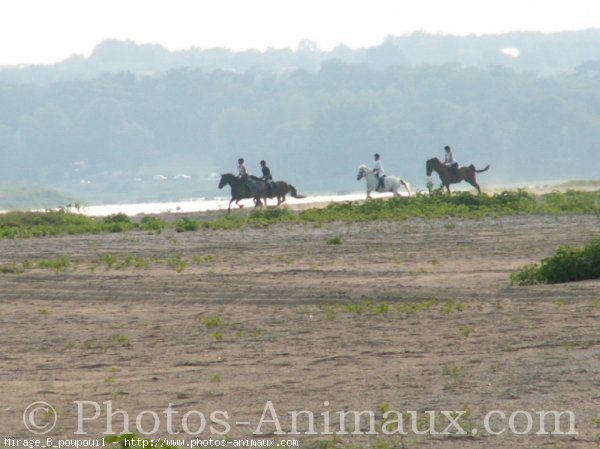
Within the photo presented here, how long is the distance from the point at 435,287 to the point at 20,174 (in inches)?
5217

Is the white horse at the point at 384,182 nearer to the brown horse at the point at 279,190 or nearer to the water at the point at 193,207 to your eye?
the brown horse at the point at 279,190

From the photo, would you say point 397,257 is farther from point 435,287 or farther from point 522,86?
point 522,86

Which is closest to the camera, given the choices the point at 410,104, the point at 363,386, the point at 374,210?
Result: the point at 363,386

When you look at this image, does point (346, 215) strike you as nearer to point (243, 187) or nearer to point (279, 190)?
point (243, 187)

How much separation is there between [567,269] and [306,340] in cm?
460

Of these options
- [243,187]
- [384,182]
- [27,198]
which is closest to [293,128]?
[27,198]

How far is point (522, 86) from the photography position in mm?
162500

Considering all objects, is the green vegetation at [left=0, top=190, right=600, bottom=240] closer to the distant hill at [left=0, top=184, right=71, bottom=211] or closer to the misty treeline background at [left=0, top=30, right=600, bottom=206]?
the distant hill at [left=0, top=184, right=71, bottom=211]

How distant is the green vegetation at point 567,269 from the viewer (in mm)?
18062

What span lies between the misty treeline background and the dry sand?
9707 cm

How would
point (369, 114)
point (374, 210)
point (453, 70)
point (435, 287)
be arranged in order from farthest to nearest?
point (453, 70) → point (369, 114) → point (374, 210) → point (435, 287)

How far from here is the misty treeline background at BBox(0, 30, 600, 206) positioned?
5487 inches

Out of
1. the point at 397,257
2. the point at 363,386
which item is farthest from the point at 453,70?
the point at 363,386

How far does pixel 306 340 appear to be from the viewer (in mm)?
14500
